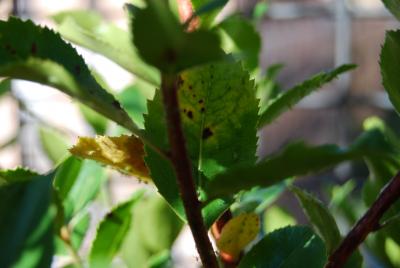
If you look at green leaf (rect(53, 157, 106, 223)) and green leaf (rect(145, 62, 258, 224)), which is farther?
green leaf (rect(53, 157, 106, 223))

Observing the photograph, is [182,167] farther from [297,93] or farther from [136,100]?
[136,100]

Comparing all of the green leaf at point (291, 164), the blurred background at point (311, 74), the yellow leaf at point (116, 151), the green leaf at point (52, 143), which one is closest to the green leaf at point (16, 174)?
the yellow leaf at point (116, 151)

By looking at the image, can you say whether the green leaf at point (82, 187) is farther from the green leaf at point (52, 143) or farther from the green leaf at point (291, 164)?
the green leaf at point (291, 164)

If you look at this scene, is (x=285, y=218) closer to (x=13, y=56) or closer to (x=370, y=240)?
(x=370, y=240)

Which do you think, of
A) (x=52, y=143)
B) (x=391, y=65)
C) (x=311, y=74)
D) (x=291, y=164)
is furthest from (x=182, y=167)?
(x=311, y=74)

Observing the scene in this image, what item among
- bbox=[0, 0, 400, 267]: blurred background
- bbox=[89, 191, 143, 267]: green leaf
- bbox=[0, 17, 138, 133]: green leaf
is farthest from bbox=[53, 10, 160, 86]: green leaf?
bbox=[0, 0, 400, 267]: blurred background

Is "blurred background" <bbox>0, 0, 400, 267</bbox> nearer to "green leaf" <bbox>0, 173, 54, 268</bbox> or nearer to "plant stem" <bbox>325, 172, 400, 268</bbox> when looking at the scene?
"plant stem" <bbox>325, 172, 400, 268</bbox>
